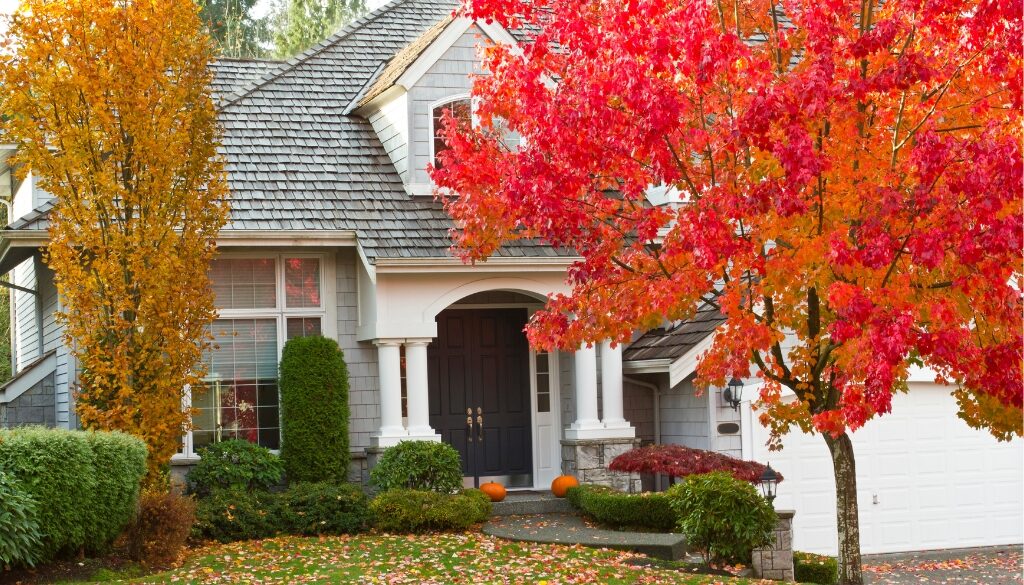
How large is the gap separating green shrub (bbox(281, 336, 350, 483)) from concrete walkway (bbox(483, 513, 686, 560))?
2.04 metres

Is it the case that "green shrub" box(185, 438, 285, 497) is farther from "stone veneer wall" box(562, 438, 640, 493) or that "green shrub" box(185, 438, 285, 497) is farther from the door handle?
"stone veneer wall" box(562, 438, 640, 493)

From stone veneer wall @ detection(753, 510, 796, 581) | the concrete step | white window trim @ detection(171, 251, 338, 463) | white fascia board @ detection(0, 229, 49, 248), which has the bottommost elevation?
stone veneer wall @ detection(753, 510, 796, 581)

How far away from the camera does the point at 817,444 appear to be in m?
15.6

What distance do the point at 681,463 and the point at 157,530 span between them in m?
6.00

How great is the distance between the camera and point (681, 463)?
14.1 meters

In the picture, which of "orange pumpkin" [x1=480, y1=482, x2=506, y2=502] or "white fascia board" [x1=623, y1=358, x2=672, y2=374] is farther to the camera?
"white fascia board" [x1=623, y1=358, x2=672, y2=374]

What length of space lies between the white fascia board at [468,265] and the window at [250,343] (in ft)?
4.38

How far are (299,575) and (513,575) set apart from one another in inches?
72.7

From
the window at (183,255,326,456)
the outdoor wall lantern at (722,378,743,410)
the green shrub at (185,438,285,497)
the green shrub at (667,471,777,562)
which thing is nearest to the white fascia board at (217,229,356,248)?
the window at (183,255,326,456)

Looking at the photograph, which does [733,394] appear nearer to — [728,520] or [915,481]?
[915,481]

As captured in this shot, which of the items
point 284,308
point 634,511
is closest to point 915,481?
point 634,511

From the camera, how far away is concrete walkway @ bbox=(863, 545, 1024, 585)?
13.6 m

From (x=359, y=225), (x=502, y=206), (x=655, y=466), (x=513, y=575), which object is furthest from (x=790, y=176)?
(x=359, y=225)

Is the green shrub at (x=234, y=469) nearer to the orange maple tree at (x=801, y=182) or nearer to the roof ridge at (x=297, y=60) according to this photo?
the roof ridge at (x=297, y=60)
